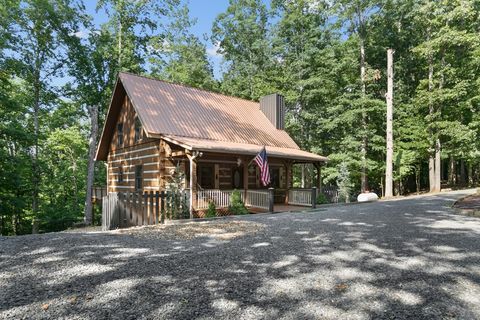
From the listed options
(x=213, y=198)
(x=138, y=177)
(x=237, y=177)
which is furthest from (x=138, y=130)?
(x=213, y=198)

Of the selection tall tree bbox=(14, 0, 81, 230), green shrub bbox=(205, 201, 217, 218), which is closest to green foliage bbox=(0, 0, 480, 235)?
tall tree bbox=(14, 0, 81, 230)

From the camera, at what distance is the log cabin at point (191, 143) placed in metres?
14.5

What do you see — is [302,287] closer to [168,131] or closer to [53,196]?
[168,131]

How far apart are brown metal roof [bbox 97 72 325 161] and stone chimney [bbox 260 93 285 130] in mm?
520

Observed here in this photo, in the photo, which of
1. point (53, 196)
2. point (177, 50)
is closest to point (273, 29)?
point (177, 50)

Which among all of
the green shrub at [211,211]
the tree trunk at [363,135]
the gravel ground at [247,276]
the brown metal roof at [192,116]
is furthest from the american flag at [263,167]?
the tree trunk at [363,135]

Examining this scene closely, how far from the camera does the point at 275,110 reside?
2295 centimetres

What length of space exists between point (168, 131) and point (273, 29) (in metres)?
21.7

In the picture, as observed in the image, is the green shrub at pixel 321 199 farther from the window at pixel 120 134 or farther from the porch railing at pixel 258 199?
the window at pixel 120 134

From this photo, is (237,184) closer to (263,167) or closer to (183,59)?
Result: (263,167)

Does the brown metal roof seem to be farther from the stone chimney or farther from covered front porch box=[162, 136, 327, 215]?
covered front porch box=[162, 136, 327, 215]

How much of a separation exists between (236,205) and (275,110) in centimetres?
1115

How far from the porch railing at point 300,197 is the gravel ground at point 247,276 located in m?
9.27

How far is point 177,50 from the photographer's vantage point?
38562mm
